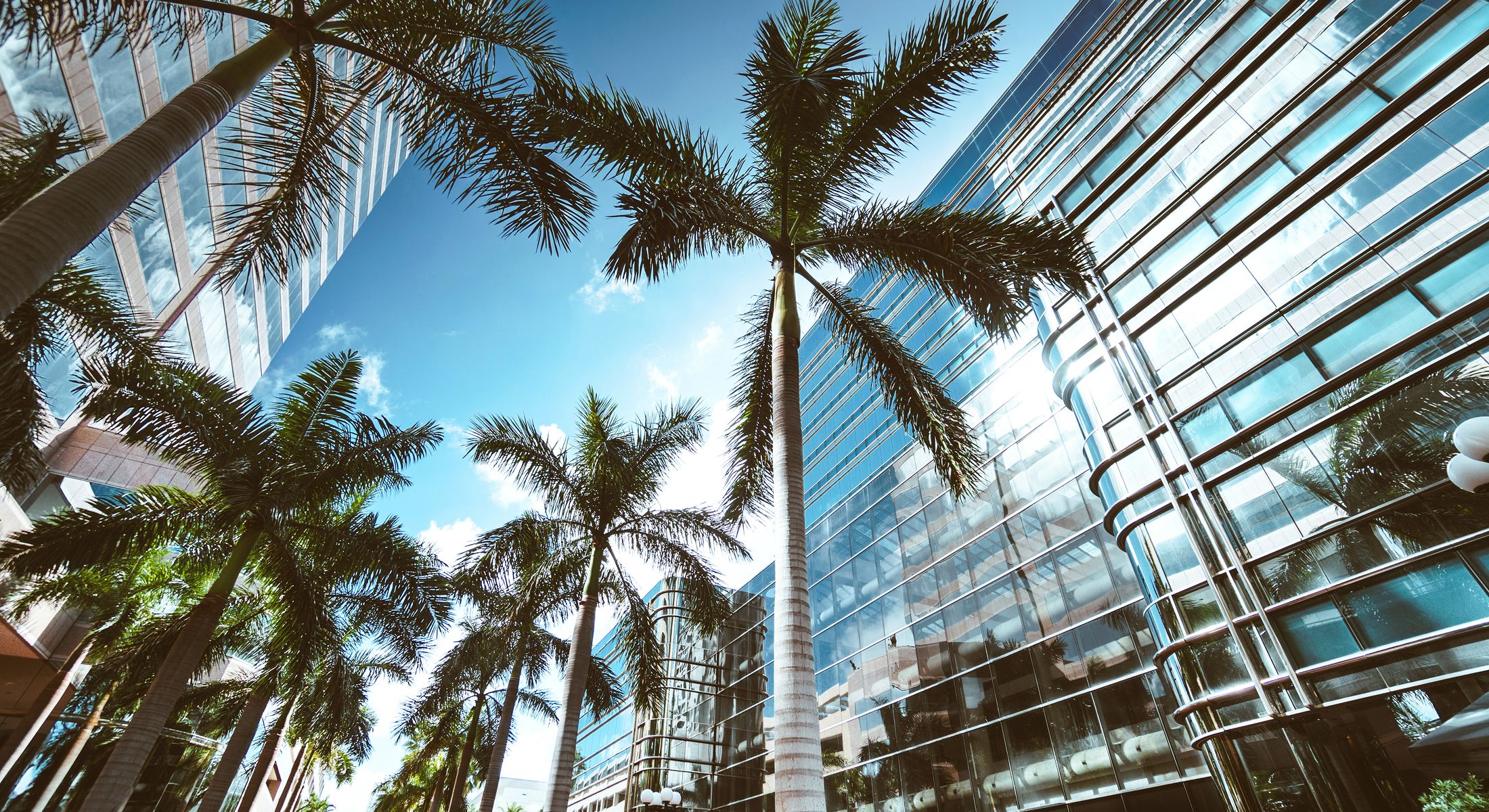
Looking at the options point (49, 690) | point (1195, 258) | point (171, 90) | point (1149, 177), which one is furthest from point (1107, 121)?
point (49, 690)

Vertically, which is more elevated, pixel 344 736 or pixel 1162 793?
pixel 344 736

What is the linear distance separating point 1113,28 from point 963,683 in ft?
54.1

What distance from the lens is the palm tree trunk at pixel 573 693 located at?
10.7 meters

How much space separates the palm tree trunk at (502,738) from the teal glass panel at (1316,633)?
1453 cm

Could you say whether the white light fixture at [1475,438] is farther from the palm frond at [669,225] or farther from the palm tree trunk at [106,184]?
the palm tree trunk at [106,184]

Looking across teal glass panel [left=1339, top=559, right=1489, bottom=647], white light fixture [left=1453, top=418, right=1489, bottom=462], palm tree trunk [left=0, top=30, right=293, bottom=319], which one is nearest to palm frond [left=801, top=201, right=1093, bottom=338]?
white light fixture [left=1453, top=418, right=1489, bottom=462]

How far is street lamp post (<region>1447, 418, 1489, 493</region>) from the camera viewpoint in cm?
480

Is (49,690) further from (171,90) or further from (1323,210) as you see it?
(1323,210)

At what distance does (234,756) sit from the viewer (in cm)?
1240

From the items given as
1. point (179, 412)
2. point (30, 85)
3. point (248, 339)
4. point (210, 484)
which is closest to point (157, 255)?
point (30, 85)

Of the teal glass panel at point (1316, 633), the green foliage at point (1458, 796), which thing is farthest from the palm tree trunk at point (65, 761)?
the green foliage at point (1458, 796)

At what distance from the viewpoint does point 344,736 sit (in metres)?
21.3

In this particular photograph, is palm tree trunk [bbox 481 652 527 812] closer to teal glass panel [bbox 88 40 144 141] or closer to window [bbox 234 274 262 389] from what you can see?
teal glass panel [bbox 88 40 144 141]

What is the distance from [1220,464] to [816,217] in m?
7.64
